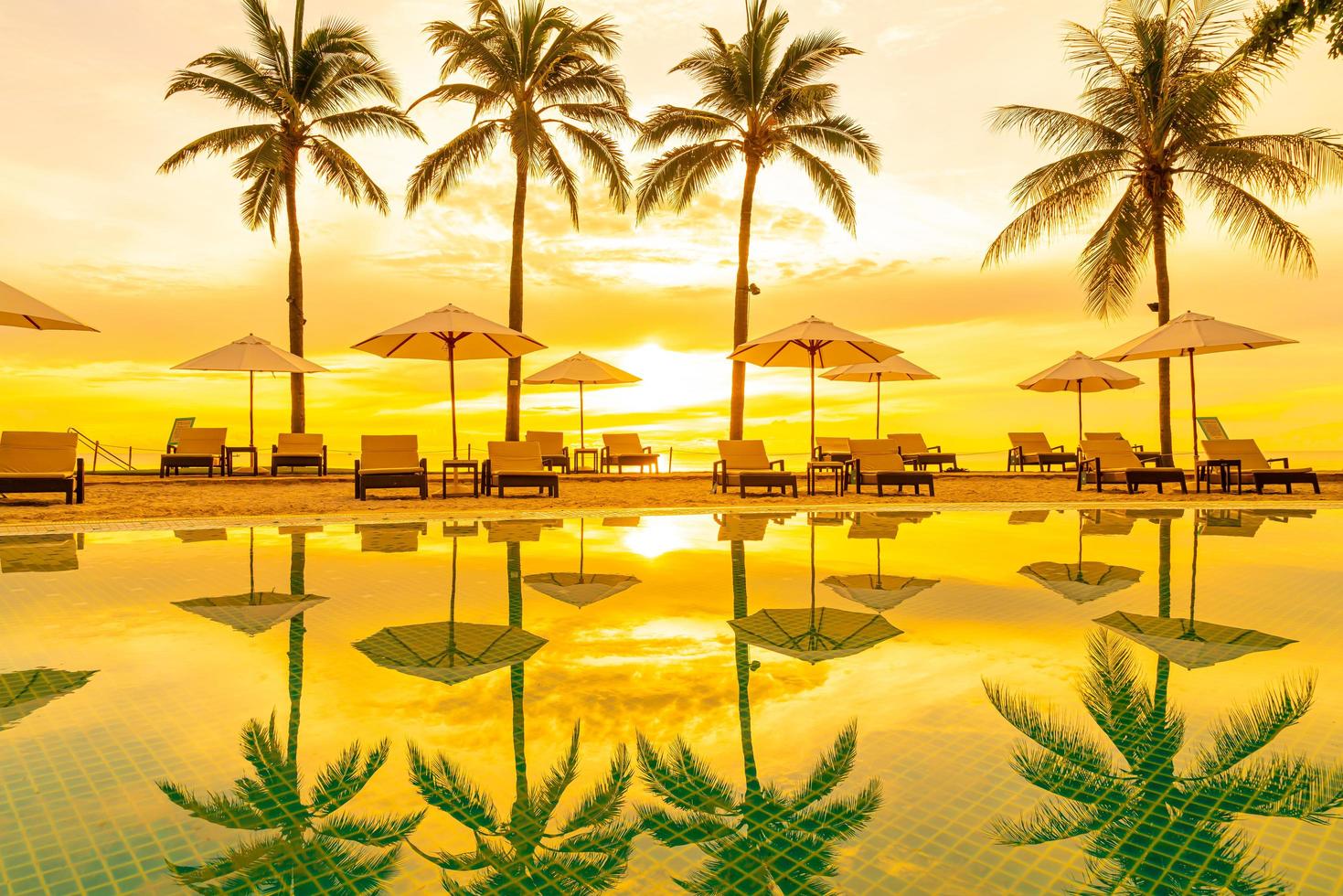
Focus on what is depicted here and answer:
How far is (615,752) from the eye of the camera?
2.95 metres

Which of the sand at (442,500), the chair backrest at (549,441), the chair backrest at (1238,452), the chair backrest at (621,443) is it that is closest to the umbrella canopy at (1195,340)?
the chair backrest at (1238,452)

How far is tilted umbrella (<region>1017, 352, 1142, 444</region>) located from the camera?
18188 mm

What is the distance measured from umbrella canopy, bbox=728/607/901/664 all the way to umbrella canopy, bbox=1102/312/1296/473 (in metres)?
12.1

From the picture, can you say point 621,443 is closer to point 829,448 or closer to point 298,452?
point 829,448

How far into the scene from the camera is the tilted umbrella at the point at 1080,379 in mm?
18188

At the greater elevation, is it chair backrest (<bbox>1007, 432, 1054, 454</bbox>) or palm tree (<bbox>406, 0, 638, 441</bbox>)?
palm tree (<bbox>406, 0, 638, 441</bbox>)

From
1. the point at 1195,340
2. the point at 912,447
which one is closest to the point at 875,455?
the point at 912,447

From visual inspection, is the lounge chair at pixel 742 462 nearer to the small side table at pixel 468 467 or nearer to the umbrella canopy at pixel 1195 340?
the small side table at pixel 468 467

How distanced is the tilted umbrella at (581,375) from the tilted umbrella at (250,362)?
5004 mm

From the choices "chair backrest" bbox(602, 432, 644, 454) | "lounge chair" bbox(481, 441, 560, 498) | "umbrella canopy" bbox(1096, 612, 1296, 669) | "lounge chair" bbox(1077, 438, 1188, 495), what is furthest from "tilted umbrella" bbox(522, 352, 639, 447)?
"umbrella canopy" bbox(1096, 612, 1296, 669)

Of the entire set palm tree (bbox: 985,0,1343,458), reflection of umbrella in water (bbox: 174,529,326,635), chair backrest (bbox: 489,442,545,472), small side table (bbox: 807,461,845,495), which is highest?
palm tree (bbox: 985,0,1343,458)

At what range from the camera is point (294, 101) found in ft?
61.9

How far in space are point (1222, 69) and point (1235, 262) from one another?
4335 mm

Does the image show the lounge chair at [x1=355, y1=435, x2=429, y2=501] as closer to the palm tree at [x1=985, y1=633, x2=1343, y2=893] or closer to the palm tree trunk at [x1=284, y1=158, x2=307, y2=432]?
the palm tree trunk at [x1=284, y1=158, x2=307, y2=432]
